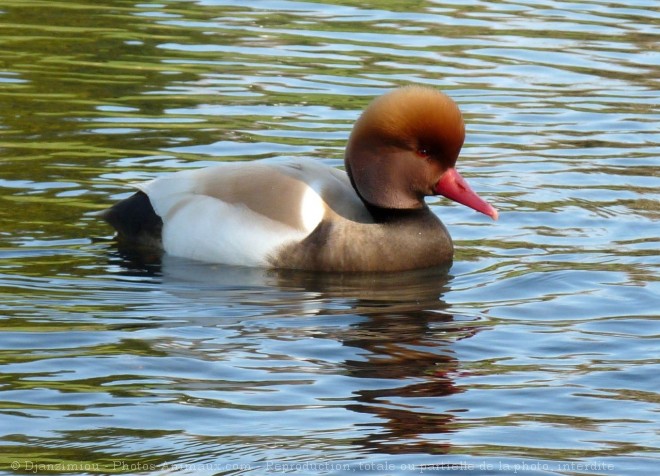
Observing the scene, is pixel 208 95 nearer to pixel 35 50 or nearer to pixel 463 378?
pixel 35 50

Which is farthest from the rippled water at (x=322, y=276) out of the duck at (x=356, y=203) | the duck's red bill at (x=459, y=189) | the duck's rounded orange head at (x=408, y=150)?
the duck's rounded orange head at (x=408, y=150)

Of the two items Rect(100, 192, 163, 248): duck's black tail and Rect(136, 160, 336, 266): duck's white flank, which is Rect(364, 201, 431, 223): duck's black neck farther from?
Rect(100, 192, 163, 248): duck's black tail

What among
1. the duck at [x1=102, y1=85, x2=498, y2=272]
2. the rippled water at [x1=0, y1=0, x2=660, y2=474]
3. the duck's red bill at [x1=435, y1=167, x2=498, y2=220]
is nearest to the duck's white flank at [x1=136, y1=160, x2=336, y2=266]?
the duck at [x1=102, y1=85, x2=498, y2=272]

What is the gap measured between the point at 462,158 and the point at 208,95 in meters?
2.49

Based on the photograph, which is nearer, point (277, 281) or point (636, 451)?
point (636, 451)

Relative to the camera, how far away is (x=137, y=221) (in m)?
9.34

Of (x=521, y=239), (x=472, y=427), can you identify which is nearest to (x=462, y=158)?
(x=521, y=239)

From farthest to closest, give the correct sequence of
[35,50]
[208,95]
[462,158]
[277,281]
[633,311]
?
[35,50]
[208,95]
[462,158]
[277,281]
[633,311]

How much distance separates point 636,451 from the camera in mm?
5918

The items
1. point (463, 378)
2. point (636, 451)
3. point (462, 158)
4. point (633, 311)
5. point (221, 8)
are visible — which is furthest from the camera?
point (221, 8)

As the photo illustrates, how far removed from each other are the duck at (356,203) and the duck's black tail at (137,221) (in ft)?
0.67

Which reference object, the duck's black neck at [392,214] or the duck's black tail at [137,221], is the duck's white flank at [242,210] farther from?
the duck's black neck at [392,214]

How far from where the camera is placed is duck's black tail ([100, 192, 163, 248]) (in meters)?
9.30

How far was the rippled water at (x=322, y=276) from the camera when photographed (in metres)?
6.09
